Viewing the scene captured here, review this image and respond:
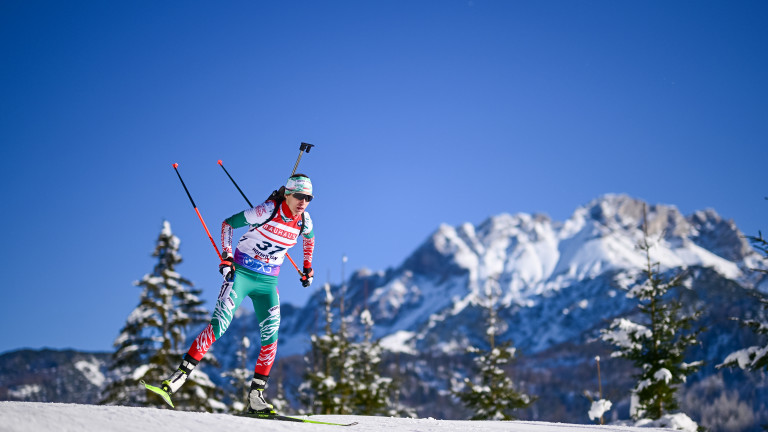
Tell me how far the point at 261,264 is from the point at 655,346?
12959 millimetres

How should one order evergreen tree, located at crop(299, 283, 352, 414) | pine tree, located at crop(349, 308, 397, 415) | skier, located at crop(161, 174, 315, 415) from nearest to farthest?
1. skier, located at crop(161, 174, 315, 415)
2. evergreen tree, located at crop(299, 283, 352, 414)
3. pine tree, located at crop(349, 308, 397, 415)

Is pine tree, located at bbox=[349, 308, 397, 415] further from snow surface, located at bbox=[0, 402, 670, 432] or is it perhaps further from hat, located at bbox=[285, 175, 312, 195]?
snow surface, located at bbox=[0, 402, 670, 432]

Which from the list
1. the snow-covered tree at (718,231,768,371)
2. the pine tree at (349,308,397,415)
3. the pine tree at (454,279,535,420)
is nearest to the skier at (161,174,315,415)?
the snow-covered tree at (718,231,768,371)

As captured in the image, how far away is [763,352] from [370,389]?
18.9 m

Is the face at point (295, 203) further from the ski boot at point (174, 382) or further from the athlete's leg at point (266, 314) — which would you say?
the ski boot at point (174, 382)

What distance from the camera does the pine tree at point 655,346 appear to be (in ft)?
56.4

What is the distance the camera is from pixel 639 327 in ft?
57.0

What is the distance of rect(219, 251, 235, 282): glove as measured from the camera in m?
7.57

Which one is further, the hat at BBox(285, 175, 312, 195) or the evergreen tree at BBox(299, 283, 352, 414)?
the evergreen tree at BBox(299, 283, 352, 414)

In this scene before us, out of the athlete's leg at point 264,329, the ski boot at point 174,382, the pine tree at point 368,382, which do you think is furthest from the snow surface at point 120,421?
the pine tree at point 368,382

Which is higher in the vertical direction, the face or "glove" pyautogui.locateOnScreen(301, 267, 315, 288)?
the face

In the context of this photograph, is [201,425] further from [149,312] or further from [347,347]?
[347,347]

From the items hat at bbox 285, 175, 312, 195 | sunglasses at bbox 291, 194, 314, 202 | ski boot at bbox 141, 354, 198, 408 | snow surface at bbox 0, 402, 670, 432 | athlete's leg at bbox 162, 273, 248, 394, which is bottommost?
snow surface at bbox 0, 402, 670, 432

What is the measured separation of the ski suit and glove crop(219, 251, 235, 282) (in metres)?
0.10
